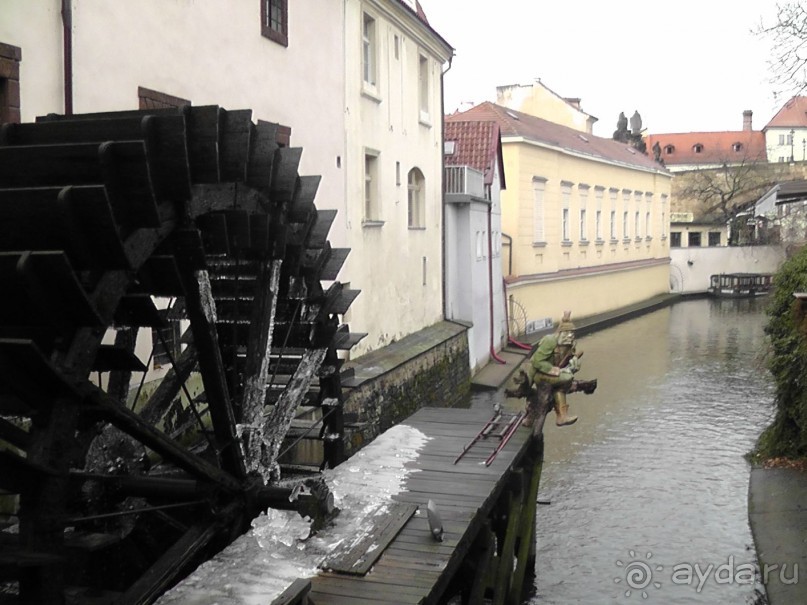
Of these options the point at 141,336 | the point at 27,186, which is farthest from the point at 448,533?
the point at 141,336

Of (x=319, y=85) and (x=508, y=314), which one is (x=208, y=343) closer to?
(x=319, y=85)

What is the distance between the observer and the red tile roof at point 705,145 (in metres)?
67.6

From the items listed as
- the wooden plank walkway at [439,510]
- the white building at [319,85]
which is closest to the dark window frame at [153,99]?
the white building at [319,85]

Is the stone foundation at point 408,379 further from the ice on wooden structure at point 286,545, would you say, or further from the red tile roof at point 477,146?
the red tile roof at point 477,146

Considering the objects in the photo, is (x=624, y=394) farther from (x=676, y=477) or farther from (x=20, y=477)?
(x=20, y=477)

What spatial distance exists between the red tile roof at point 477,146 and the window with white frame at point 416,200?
386 centimetres

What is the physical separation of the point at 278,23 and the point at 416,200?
21.9ft

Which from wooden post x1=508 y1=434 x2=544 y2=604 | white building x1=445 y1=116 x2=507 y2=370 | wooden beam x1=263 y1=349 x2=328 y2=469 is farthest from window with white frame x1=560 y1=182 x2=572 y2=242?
wooden beam x1=263 y1=349 x2=328 y2=469

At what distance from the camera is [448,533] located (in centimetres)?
584

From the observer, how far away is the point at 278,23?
11.7 m

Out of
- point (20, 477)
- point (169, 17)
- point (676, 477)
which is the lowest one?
point (676, 477)

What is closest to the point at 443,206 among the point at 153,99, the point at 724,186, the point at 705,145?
the point at 153,99

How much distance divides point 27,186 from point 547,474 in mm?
9839

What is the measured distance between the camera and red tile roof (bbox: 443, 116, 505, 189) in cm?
2202
